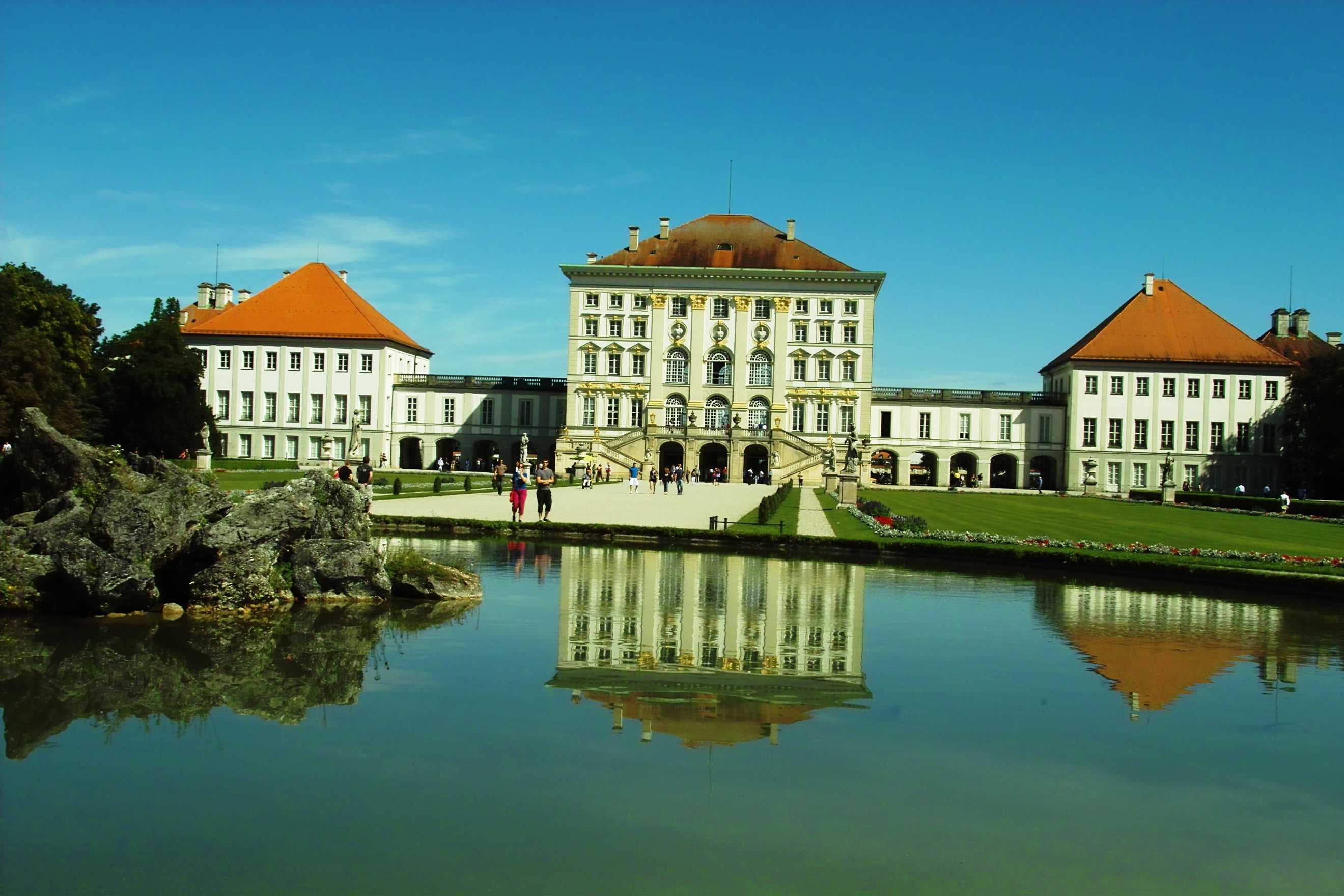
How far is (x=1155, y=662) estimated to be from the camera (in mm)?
12484

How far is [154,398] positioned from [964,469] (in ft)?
162

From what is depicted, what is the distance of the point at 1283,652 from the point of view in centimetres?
1350

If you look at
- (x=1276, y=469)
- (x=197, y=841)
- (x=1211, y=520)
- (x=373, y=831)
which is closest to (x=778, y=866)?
(x=373, y=831)

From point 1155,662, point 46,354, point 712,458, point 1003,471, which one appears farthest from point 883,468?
point 1155,662

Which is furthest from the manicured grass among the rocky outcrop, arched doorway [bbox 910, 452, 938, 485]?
arched doorway [bbox 910, 452, 938, 485]

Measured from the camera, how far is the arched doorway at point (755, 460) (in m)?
67.0

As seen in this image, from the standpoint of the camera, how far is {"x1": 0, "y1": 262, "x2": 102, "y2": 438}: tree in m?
41.9

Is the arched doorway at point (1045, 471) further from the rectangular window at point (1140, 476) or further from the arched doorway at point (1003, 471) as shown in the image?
the rectangular window at point (1140, 476)

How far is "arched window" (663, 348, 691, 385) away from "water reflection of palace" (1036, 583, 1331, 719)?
172 feet

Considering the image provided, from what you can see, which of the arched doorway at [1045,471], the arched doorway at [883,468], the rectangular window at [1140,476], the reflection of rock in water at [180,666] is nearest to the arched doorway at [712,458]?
the arched doorway at [883,468]

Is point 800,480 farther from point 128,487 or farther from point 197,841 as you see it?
point 197,841

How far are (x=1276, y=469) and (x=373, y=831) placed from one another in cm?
7331

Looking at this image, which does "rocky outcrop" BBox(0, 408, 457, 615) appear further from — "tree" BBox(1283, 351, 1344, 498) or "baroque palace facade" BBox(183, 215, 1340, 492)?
"tree" BBox(1283, 351, 1344, 498)

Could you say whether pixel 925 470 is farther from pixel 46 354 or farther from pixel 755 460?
pixel 46 354
